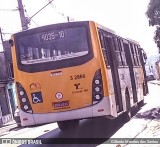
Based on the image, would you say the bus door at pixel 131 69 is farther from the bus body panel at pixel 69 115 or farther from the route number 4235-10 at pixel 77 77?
the bus body panel at pixel 69 115

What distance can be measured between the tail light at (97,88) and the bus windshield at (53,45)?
2.35 feet

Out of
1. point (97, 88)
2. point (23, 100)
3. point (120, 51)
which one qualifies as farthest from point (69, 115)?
point (120, 51)

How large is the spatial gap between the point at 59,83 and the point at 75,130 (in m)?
3.71

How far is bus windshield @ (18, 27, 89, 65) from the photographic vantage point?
11242 mm

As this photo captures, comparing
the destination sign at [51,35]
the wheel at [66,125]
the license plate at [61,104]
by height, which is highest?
the destination sign at [51,35]

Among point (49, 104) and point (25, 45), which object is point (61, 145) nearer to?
point (49, 104)

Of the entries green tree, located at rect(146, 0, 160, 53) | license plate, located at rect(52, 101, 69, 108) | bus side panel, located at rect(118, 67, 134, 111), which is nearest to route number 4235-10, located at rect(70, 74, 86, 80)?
license plate, located at rect(52, 101, 69, 108)

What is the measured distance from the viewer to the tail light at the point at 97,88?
35.9ft

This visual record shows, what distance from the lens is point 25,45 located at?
11.7 meters

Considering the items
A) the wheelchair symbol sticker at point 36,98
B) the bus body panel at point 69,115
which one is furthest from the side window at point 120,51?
the wheelchair symbol sticker at point 36,98

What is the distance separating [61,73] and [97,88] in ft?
3.58

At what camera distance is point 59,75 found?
11250 mm

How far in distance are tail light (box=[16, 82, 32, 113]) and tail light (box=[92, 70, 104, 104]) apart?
1.89m

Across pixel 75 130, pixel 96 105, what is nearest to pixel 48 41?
pixel 96 105
